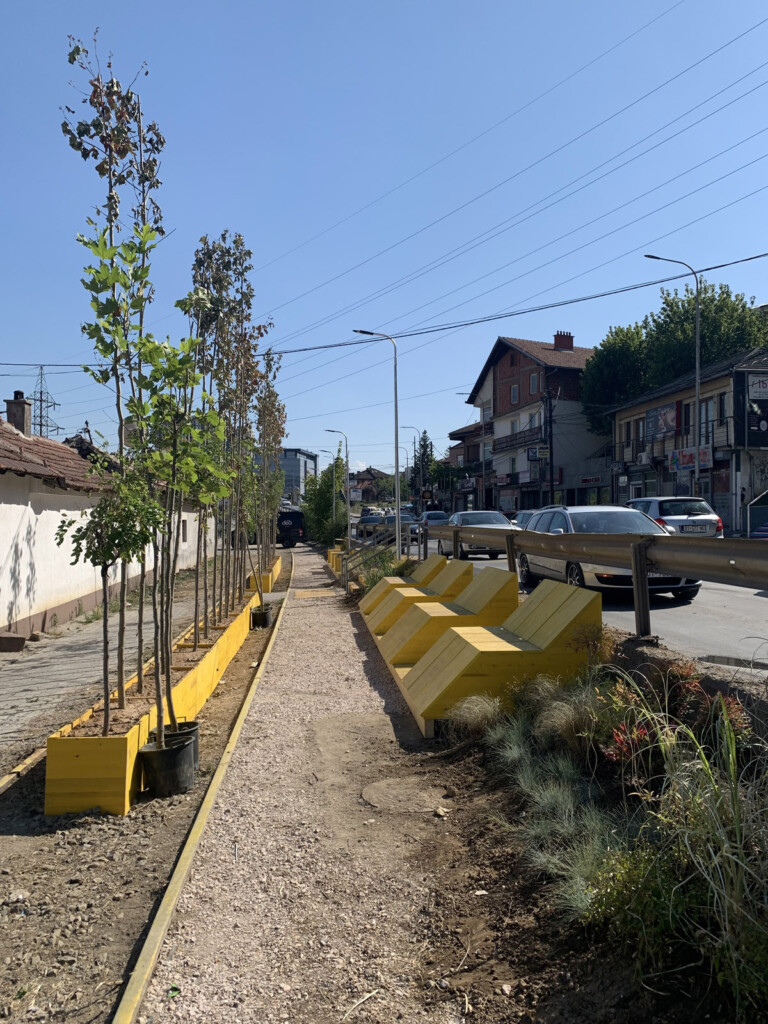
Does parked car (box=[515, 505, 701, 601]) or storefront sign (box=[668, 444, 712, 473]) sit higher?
storefront sign (box=[668, 444, 712, 473])

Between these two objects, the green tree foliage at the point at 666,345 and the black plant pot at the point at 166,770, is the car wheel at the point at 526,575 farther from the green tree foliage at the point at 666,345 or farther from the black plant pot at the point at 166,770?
the green tree foliage at the point at 666,345

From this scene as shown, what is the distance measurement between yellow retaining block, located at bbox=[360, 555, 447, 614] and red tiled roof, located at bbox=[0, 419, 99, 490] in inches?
194

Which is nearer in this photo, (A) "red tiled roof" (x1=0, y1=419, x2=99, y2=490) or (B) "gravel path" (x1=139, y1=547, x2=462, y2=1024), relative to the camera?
(B) "gravel path" (x1=139, y1=547, x2=462, y2=1024)

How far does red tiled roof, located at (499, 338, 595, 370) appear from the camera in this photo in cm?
5772

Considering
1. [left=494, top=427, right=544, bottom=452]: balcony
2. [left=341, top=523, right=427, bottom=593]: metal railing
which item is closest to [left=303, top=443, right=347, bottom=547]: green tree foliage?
[left=494, top=427, right=544, bottom=452]: balcony

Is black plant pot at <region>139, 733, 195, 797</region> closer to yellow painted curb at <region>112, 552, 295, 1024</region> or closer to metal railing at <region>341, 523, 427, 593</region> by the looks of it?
yellow painted curb at <region>112, 552, 295, 1024</region>

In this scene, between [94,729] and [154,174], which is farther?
[154,174]

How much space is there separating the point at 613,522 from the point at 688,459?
26.0 meters

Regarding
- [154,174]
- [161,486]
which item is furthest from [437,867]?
[154,174]

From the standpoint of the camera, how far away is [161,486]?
667 cm

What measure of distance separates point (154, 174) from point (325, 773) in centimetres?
513

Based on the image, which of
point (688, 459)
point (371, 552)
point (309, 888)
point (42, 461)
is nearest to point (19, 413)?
point (42, 461)

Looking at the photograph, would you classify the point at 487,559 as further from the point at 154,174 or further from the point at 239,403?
the point at 154,174

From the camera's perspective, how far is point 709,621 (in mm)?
10398
